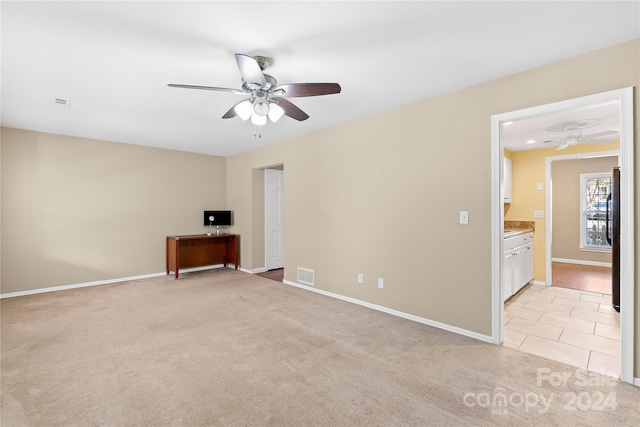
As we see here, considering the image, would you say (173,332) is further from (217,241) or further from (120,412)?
(217,241)

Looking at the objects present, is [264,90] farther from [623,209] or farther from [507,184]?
[507,184]

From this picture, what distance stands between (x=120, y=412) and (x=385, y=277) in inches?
107

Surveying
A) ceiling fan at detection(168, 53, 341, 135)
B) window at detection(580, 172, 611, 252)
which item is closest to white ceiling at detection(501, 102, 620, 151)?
ceiling fan at detection(168, 53, 341, 135)

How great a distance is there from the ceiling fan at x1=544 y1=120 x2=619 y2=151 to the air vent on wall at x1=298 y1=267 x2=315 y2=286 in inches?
148

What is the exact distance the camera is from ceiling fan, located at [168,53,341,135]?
2.08 metres

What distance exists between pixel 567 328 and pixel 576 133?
2451 millimetres

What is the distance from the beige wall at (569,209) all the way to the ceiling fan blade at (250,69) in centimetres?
742

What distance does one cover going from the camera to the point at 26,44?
2.12 metres

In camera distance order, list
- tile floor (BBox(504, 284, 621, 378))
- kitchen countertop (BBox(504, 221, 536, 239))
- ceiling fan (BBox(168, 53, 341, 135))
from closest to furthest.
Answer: ceiling fan (BBox(168, 53, 341, 135))
tile floor (BBox(504, 284, 621, 378))
kitchen countertop (BBox(504, 221, 536, 239))

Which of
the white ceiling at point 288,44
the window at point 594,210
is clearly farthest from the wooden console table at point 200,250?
the window at point 594,210

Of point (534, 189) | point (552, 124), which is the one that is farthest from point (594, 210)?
point (552, 124)

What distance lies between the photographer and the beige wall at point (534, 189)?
4.85m

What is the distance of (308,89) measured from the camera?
224 centimetres

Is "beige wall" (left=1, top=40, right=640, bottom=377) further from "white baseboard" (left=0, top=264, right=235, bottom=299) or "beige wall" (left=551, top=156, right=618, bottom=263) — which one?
"beige wall" (left=551, top=156, right=618, bottom=263)
